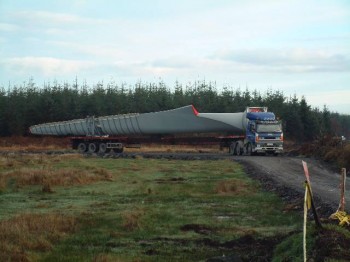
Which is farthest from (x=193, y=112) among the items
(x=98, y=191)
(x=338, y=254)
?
(x=338, y=254)

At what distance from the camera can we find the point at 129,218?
12.9 meters

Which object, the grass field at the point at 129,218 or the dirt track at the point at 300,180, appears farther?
the dirt track at the point at 300,180

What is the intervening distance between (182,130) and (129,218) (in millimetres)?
34399

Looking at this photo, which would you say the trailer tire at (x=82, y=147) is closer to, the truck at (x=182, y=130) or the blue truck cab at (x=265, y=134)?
the truck at (x=182, y=130)

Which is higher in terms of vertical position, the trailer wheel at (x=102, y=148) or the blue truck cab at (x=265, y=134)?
the blue truck cab at (x=265, y=134)

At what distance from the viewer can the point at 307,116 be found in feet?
265

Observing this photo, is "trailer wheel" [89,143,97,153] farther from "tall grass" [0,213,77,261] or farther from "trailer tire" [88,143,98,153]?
"tall grass" [0,213,77,261]

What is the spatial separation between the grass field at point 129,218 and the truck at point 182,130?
66.5ft

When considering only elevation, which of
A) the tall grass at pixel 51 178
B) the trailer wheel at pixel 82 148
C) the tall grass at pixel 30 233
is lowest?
the tall grass at pixel 30 233

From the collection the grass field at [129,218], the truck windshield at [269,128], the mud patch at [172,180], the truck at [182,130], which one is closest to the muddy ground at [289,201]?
the grass field at [129,218]

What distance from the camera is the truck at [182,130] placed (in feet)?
139

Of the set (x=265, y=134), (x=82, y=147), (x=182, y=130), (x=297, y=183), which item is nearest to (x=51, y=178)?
(x=297, y=183)

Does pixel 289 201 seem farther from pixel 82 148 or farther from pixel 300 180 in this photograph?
pixel 82 148

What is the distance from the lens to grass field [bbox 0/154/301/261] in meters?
10.2
